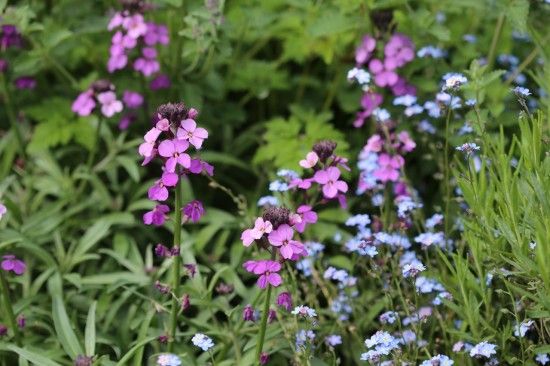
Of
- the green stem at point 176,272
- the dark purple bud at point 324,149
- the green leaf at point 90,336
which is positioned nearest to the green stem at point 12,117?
the green leaf at point 90,336

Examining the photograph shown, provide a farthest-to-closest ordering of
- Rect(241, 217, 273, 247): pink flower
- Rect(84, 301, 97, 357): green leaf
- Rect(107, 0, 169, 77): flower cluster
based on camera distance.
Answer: Rect(107, 0, 169, 77): flower cluster, Rect(84, 301, 97, 357): green leaf, Rect(241, 217, 273, 247): pink flower

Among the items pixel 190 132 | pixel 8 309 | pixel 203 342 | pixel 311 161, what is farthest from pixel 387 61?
pixel 8 309

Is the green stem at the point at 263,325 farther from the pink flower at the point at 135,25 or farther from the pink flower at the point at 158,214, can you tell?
the pink flower at the point at 135,25

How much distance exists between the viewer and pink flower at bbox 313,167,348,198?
2918 mm

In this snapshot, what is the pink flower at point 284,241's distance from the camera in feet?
8.29

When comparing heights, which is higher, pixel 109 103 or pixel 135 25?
pixel 135 25

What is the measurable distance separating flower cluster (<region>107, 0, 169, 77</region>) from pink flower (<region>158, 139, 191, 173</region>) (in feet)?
4.83

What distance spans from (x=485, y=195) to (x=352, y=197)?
1.32 meters

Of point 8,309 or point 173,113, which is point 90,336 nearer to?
point 8,309

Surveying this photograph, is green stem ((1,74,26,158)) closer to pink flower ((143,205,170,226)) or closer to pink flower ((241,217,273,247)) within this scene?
pink flower ((143,205,170,226))

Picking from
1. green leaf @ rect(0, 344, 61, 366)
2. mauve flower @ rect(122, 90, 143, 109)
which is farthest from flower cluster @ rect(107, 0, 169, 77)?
green leaf @ rect(0, 344, 61, 366)

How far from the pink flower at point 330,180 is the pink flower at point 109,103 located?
1285 mm

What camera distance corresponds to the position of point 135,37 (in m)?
3.91

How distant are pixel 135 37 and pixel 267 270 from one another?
1749 mm
